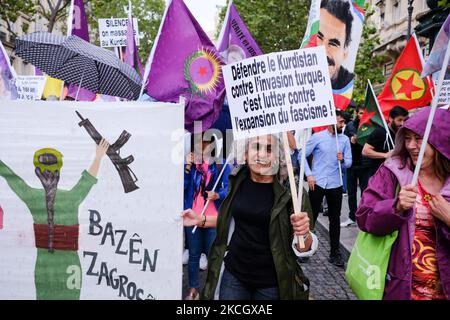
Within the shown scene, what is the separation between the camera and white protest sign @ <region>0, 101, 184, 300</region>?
2.86m

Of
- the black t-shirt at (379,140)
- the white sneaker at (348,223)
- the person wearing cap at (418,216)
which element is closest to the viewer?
the person wearing cap at (418,216)

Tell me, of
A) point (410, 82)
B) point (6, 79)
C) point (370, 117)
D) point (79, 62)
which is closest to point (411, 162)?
point (410, 82)

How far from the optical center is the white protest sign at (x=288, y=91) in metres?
2.71

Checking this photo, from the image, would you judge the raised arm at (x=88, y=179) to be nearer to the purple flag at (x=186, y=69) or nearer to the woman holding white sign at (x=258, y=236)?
the woman holding white sign at (x=258, y=236)

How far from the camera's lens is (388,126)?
6301mm

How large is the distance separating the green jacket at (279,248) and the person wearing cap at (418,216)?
433 mm

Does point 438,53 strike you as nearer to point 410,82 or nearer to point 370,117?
point 410,82

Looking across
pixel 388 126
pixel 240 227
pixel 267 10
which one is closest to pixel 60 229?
pixel 240 227

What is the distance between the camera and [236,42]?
5594 millimetres

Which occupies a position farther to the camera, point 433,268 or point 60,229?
point 60,229

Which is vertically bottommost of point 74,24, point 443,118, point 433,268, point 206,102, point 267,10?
point 433,268

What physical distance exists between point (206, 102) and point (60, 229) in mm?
1953

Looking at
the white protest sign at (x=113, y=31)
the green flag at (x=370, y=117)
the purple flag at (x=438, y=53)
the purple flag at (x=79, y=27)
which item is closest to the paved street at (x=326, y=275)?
the green flag at (x=370, y=117)

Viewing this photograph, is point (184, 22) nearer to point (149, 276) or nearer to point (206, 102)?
point (206, 102)
